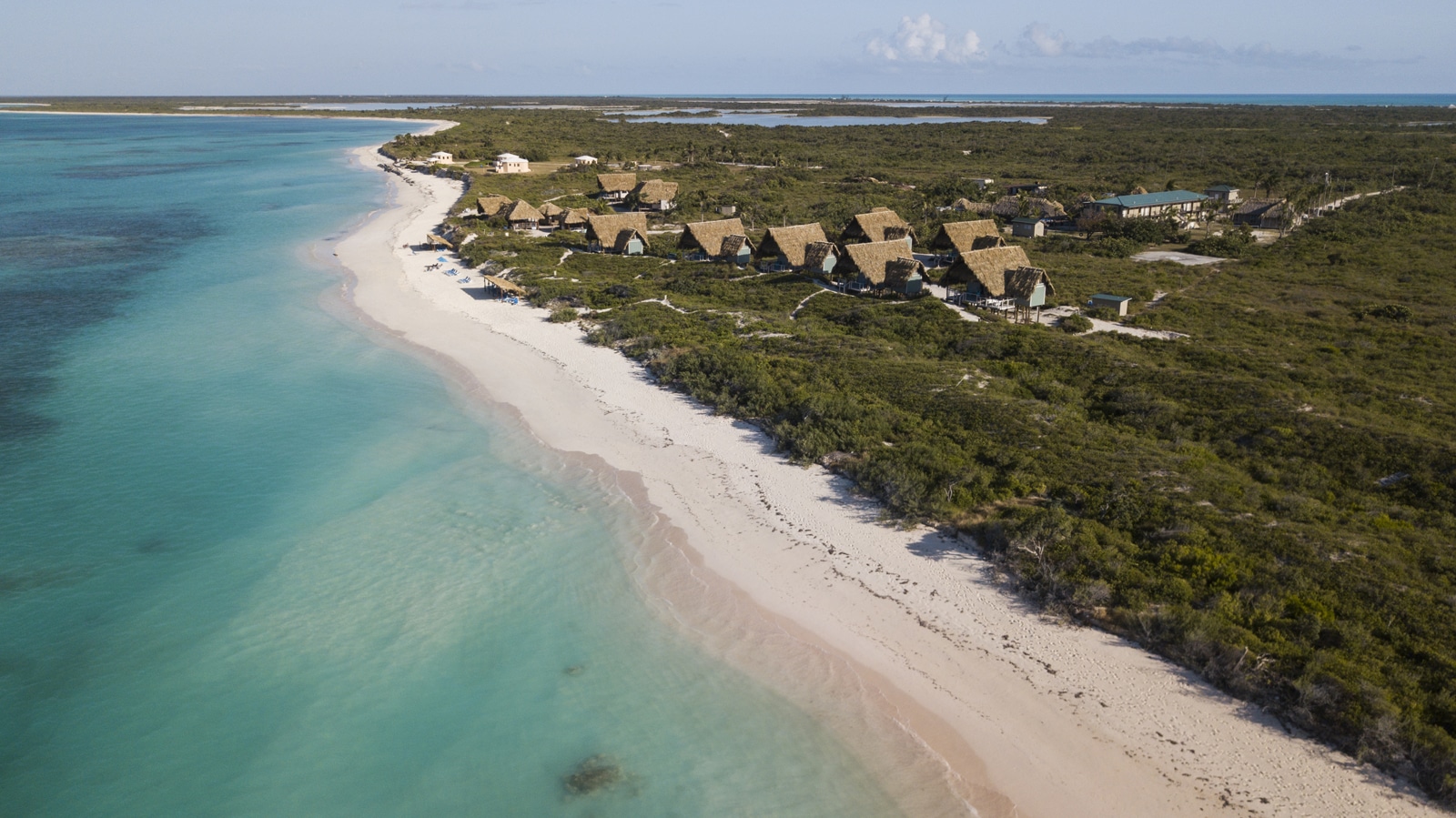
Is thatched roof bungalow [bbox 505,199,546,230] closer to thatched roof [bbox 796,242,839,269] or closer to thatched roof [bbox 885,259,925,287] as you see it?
thatched roof [bbox 796,242,839,269]

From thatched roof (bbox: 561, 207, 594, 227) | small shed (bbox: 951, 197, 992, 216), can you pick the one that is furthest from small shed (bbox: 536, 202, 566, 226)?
small shed (bbox: 951, 197, 992, 216)

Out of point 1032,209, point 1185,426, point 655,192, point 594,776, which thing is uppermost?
point 655,192

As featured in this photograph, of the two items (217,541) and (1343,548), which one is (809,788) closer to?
(1343,548)

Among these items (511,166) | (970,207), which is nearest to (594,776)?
(970,207)

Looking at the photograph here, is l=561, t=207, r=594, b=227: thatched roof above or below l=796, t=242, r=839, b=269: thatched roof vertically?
→ above

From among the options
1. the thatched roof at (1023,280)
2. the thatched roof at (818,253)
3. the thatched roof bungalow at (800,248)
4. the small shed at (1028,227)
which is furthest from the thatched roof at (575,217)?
the thatched roof at (1023,280)

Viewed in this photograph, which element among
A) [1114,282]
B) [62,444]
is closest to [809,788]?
[62,444]

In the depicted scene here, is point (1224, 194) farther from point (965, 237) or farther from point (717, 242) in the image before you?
point (717, 242)

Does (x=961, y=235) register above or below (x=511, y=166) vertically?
below
